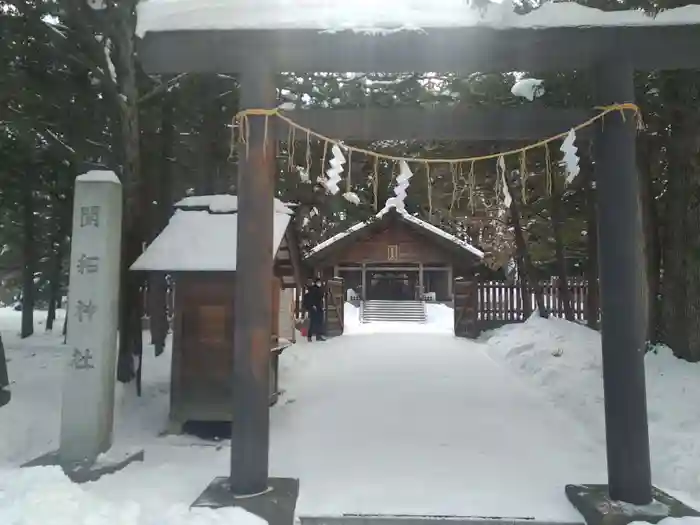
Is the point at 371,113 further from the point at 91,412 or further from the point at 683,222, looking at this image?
the point at 683,222

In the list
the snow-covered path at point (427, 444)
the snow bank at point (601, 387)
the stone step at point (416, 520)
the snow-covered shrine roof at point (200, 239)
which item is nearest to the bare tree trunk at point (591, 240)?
the snow bank at point (601, 387)

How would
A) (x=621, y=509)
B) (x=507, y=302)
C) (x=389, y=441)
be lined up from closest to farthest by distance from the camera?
(x=621, y=509)
(x=389, y=441)
(x=507, y=302)

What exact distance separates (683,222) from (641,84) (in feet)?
7.09

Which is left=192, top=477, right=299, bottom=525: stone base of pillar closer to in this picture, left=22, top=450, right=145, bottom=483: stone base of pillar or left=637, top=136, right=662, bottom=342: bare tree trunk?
left=22, top=450, right=145, bottom=483: stone base of pillar

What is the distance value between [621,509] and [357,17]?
476 centimetres

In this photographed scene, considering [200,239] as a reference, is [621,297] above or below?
below

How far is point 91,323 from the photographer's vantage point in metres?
5.93

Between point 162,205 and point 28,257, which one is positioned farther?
point 28,257

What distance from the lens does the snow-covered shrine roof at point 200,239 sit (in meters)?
7.58

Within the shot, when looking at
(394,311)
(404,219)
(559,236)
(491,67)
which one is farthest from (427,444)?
(394,311)

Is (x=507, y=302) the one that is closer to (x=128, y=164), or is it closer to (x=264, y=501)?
(x=128, y=164)

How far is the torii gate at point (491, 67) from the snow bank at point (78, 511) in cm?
48

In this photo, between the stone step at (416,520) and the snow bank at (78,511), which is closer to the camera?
the snow bank at (78,511)

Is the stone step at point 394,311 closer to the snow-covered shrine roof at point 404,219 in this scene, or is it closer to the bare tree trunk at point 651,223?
the snow-covered shrine roof at point 404,219
